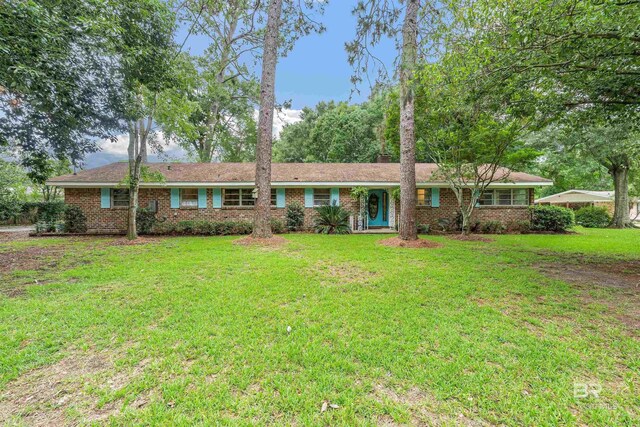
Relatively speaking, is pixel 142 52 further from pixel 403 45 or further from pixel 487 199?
pixel 487 199

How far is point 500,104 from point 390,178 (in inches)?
290

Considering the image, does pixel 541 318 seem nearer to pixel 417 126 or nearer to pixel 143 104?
pixel 417 126

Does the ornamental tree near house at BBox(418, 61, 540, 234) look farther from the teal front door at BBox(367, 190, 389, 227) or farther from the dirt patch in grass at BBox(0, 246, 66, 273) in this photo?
the dirt patch in grass at BBox(0, 246, 66, 273)

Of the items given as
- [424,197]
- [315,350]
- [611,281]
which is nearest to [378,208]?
[424,197]


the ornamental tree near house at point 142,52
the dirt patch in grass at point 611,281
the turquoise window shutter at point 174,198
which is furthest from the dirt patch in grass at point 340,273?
the turquoise window shutter at point 174,198

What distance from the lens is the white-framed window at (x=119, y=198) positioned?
13195mm

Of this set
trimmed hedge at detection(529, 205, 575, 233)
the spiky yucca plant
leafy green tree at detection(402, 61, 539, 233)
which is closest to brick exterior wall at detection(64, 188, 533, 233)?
trimmed hedge at detection(529, 205, 575, 233)

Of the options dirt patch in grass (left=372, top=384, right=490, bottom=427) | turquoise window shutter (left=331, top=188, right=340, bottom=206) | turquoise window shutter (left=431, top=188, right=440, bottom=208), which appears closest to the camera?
dirt patch in grass (left=372, top=384, right=490, bottom=427)

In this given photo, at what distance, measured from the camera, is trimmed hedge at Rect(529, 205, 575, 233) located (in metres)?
13.8

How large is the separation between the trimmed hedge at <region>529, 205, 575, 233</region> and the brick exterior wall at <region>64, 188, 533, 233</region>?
1.40ft

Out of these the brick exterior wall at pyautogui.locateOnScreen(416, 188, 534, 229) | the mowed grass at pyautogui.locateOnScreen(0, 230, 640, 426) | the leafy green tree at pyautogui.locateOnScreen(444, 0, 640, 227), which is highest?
the leafy green tree at pyautogui.locateOnScreen(444, 0, 640, 227)

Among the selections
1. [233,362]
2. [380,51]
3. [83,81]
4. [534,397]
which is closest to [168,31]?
[83,81]

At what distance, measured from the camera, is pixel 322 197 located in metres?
14.1

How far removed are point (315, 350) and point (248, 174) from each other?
1233 cm
